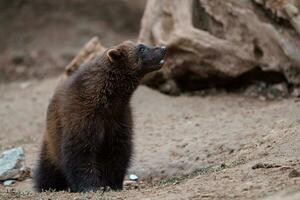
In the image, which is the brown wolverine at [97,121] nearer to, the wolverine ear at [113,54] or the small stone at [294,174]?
the wolverine ear at [113,54]

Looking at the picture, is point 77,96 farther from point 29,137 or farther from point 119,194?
point 29,137

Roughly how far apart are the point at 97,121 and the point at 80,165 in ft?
1.61

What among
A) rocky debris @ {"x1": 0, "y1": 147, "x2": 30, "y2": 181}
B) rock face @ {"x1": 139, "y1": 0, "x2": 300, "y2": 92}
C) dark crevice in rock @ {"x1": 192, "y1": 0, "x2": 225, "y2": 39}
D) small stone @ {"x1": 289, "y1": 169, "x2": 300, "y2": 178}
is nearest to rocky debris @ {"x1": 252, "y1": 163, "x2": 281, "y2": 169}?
small stone @ {"x1": 289, "y1": 169, "x2": 300, "y2": 178}

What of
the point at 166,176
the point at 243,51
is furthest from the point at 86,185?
the point at 243,51

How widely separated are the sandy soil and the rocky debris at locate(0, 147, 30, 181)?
0.48 feet

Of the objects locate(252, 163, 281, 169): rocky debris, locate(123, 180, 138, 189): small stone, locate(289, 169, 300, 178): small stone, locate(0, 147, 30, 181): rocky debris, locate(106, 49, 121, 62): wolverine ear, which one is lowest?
locate(123, 180, 138, 189): small stone

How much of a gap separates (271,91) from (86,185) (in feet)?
16.1

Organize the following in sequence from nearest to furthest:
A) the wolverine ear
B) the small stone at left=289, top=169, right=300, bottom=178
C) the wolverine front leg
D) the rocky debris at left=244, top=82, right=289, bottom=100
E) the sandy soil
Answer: the small stone at left=289, top=169, right=300, bottom=178, the sandy soil, the wolverine front leg, the wolverine ear, the rocky debris at left=244, top=82, right=289, bottom=100

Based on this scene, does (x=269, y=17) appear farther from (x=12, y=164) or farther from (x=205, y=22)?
(x=12, y=164)

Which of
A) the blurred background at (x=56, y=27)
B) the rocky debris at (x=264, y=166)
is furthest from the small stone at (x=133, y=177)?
the blurred background at (x=56, y=27)

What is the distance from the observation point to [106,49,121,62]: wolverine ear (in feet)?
27.5

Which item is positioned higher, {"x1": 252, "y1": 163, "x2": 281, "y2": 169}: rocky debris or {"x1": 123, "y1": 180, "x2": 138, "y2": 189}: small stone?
{"x1": 252, "y1": 163, "x2": 281, "y2": 169}: rocky debris

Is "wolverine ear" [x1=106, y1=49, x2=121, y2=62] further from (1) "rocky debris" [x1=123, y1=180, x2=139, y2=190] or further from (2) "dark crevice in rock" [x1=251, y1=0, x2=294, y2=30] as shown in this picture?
(2) "dark crevice in rock" [x1=251, y1=0, x2=294, y2=30]

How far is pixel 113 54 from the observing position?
8.42 m
